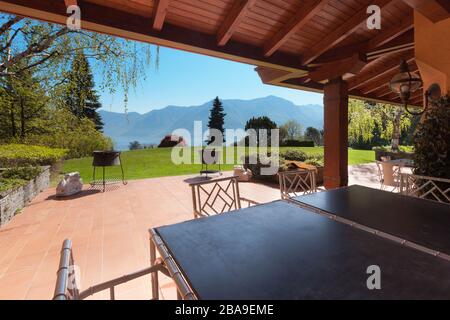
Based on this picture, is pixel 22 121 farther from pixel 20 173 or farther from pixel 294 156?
pixel 294 156

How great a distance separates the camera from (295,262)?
3.23 ft

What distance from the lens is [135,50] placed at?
4.89m

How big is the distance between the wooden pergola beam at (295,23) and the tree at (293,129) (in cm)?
1433

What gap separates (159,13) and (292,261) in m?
2.13

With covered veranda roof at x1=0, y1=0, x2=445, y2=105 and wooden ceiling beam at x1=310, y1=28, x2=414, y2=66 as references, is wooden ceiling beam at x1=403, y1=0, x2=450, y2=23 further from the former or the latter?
wooden ceiling beam at x1=310, y1=28, x2=414, y2=66

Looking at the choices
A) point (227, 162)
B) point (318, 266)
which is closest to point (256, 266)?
point (318, 266)

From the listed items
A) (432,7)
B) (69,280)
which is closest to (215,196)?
(69,280)

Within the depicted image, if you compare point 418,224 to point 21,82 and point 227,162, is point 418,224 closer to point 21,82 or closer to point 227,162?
point 21,82

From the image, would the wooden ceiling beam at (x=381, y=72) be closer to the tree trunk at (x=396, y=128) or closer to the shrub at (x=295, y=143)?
the tree trunk at (x=396, y=128)

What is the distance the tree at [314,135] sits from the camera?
1839cm

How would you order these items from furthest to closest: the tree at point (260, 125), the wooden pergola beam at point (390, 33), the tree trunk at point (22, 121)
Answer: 1. the tree at point (260, 125)
2. the tree trunk at point (22, 121)
3. the wooden pergola beam at point (390, 33)

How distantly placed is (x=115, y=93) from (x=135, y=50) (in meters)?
1.05

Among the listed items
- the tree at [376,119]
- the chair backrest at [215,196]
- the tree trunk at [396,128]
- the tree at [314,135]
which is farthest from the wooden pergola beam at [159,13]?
the tree at [314,135]
